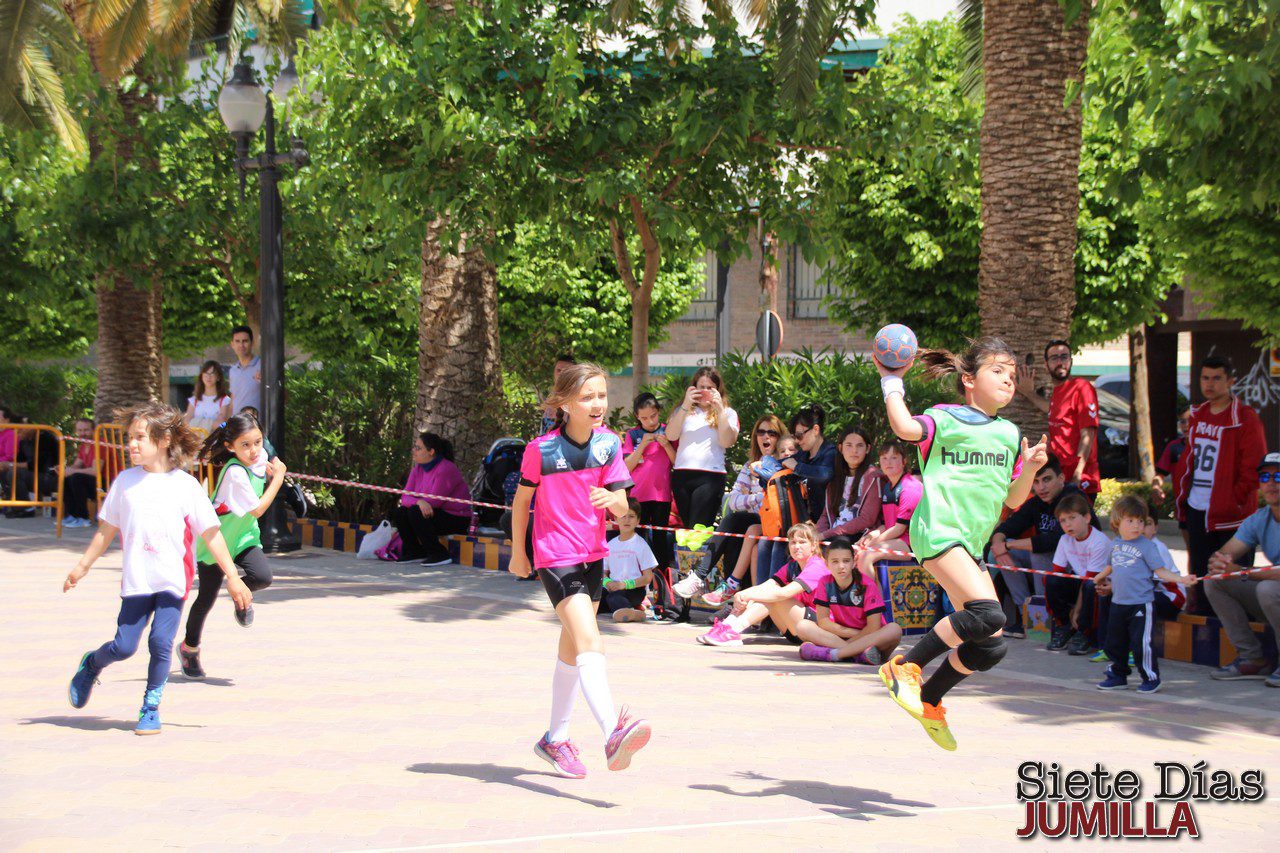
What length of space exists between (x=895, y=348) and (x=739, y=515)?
5136 mm

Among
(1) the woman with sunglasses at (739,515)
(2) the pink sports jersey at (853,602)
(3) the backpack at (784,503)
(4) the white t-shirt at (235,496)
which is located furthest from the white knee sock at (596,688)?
(1) the woman with sunglasses at (739,515)

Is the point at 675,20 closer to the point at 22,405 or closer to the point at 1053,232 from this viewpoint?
the point at 1053,232

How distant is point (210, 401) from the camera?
14578mm

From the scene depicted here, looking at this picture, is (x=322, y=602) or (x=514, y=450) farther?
(x=514, y=450)

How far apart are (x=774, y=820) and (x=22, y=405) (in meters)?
24.4

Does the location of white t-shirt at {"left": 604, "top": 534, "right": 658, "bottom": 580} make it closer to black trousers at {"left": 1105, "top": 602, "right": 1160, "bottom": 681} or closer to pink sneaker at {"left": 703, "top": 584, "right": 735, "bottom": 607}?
pink sneaker at {"left": 703, "top": 584, "right": 735, "bottom": 607}

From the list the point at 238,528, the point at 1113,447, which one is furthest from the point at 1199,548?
the point at 1113,447

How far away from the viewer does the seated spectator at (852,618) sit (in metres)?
9.38

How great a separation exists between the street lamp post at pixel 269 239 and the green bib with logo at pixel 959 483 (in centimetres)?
953

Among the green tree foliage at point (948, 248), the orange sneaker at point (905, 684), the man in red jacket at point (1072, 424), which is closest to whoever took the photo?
the orange sneaker at point (905, 684)

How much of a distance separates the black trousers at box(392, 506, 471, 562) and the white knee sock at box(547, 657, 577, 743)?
801cm

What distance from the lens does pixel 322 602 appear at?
11.6 m

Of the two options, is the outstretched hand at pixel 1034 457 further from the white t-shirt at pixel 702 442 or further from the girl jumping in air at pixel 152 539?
the white t-shirt at pixel 702 442

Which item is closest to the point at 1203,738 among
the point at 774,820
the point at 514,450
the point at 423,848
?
the point at 774,820
